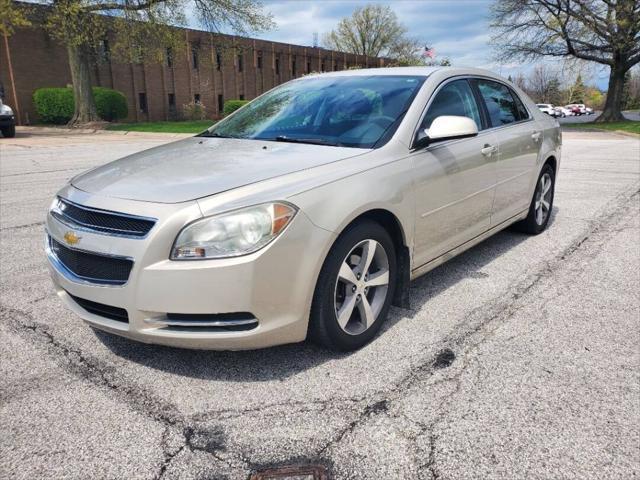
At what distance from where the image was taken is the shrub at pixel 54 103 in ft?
95.0

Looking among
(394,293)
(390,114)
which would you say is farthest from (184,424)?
(390,114)

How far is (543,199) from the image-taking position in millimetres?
5484

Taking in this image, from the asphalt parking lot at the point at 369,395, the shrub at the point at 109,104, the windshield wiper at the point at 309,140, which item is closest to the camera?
the asphalt parking lot at the point at 369,395

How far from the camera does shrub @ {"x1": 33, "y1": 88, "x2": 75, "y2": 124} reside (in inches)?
1141

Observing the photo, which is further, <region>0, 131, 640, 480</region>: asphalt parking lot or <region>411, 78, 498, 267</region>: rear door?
<region>411, 78, 498, 267</region>: rear door

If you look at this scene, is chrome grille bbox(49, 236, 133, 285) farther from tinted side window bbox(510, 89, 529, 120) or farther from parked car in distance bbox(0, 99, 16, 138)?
parked car in distance bbox(0, 99, 16, 138)

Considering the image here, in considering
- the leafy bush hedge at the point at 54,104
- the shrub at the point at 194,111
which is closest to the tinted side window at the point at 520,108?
the leafy bush hedge at the point at 54,104

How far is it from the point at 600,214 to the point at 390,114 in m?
4.32

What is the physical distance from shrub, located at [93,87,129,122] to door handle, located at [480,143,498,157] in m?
30.9

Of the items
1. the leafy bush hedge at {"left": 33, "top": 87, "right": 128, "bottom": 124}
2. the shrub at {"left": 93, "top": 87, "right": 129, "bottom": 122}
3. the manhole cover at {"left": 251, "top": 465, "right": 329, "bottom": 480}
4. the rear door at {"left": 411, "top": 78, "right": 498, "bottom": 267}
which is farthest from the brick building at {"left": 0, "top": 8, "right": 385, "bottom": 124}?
the manhole cover at {"left": 251, "top": 465, "right": 329, "bottom": 480}

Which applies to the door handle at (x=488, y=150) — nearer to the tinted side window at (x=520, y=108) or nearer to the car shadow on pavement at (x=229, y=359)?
the tinted side window at (x=520, y=108)

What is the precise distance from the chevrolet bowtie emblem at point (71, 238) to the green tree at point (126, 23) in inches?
871

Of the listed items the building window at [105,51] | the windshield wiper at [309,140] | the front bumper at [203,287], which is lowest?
the front bumper at [203,287]

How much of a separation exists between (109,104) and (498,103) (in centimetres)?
3122
